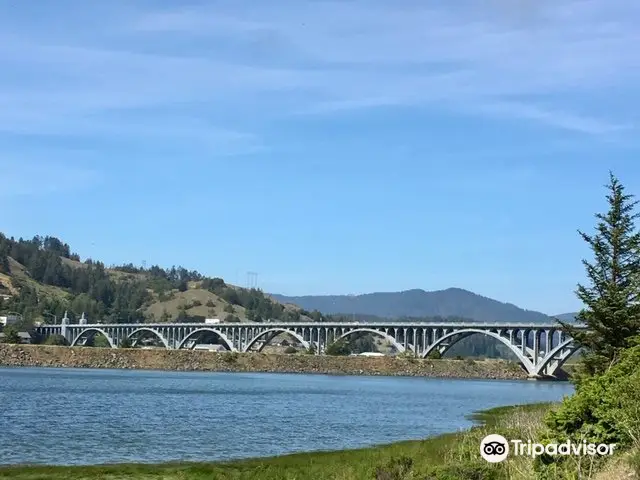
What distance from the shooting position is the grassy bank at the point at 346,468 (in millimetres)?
19734

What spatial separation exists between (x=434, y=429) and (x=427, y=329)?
12012 centimetres

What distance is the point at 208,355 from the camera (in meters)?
159

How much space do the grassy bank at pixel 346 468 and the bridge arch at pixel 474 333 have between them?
119 m

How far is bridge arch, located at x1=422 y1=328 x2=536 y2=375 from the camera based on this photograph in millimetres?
145950

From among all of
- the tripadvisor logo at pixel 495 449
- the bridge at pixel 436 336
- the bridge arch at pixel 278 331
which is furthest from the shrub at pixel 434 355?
the tripadvisor logo at pixel 495 449

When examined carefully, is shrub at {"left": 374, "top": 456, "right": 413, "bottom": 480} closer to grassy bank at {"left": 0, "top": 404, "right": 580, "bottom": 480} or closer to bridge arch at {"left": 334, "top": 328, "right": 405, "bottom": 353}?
grassy bank at {"left": 0, "top": 404, "right": 580, "bottom": 480}

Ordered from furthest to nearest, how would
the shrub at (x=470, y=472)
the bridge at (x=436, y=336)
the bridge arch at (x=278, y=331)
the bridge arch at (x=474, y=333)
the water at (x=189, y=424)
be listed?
1. the bridge arch at (x=278, y=331)
2. the bridge arch at (x=474, y=333)
3. the bridge at (x=436, y=336)
4. the water at (x=189, y=424)
5. the shrub at (x=470, y=472)

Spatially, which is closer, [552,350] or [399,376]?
[552,350]

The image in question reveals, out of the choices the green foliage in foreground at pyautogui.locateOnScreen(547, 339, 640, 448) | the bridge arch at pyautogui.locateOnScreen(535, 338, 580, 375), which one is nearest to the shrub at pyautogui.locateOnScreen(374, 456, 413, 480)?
the green foliage in foreground at pyautogui.locateOnScreen(547, 339, 640, 448)

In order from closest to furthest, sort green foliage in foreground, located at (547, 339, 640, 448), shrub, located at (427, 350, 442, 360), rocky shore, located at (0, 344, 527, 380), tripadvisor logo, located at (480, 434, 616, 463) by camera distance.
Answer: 1. tripadvisor logo, located at (480, 434, 616, 463)
2. green foliage in foreground, located at (547, 339, 640, 448)
3. rocky shore, located at (0, 344, 527, 380)
4. shrub, located at (427, 350, 442, 360)

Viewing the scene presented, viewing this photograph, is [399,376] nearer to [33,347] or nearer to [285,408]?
[33,347]

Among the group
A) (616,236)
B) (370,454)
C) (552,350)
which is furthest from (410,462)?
(552,350)

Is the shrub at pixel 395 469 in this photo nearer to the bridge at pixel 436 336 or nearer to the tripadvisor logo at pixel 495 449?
the tripadvisor logo at pixel 495 449

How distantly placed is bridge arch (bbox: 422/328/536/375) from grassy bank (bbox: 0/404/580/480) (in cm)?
11866
